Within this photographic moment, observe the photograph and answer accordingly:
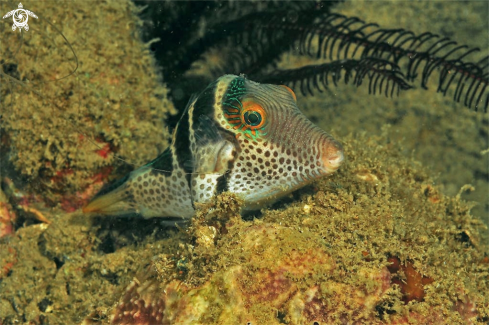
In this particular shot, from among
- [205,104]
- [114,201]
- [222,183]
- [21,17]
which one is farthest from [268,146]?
[21,17]

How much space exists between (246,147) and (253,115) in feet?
0.78

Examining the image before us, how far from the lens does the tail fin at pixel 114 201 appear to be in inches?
139

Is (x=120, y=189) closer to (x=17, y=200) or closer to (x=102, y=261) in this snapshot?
(x=102, y=261)

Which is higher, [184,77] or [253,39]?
[253,39]

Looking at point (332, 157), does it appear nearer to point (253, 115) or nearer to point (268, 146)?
point (268, 146)

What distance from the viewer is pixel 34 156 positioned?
414cm

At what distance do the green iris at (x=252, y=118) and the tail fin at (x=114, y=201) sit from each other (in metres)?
1.43

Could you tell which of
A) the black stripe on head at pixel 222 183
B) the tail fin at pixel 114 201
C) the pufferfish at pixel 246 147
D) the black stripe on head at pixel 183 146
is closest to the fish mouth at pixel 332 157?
the pufferfish at pixel 246 147

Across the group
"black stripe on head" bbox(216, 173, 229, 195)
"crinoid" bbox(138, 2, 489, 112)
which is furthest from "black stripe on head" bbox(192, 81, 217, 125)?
"crinoid" bbox(138, 2, 489, 112)

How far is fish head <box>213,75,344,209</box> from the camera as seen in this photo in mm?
2652

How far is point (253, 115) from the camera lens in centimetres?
274

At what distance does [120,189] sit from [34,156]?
1332 mm

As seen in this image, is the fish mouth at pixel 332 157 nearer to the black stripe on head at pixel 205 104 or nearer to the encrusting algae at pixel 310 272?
the encrusting algae at pixel 310 272

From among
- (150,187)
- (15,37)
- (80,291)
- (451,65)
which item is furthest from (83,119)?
(451,65)
